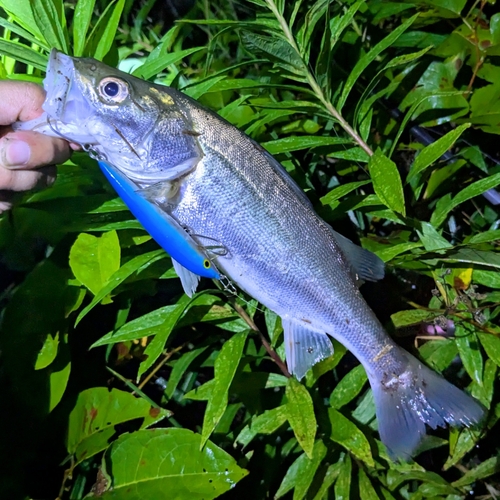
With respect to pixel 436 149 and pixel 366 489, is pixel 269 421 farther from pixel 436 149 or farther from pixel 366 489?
pixel 436 149

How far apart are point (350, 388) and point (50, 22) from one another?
1.01 meters

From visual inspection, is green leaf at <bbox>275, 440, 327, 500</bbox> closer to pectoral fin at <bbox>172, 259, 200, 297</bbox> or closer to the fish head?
pectoral fin at <bbox>172, 259, 200, 297</bbox>

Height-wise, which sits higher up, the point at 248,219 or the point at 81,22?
the point at 81,22

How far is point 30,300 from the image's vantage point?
1034mm

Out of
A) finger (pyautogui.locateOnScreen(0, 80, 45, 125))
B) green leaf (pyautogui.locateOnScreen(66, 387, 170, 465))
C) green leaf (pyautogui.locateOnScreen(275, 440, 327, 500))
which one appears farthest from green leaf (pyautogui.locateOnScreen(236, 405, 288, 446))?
finger (pyautogui.locateOnScreen(0, 80, 45, 125))

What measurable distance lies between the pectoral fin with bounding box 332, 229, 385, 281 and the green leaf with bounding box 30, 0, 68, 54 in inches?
26.5

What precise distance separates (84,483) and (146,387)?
0.31m

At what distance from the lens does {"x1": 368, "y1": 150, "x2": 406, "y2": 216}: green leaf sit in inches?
33.6

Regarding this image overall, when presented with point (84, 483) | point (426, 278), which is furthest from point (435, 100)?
point (84, 483)

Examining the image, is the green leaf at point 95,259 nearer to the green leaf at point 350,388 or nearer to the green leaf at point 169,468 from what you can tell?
the green leaf at point 169,468

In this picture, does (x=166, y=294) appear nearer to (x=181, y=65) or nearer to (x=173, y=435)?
(x=173, y=435)

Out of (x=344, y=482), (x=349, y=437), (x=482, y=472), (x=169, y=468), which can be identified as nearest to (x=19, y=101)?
(x=169, y=468)

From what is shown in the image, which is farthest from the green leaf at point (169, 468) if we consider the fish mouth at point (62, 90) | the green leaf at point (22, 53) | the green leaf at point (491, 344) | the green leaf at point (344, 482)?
the green leaf at point (22, 53)

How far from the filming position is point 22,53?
86 cm
